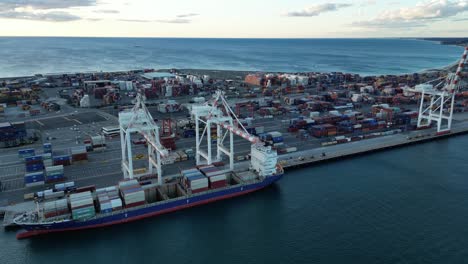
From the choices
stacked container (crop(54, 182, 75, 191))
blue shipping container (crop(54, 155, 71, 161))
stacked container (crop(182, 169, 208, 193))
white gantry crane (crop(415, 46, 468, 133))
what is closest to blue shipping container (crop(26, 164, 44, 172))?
blue shipping container (crop(54, 155, 71, 161))

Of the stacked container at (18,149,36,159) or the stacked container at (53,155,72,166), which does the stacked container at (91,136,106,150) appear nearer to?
the stacked container at (53,155,72,166)

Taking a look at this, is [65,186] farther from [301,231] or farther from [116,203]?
[301,231]

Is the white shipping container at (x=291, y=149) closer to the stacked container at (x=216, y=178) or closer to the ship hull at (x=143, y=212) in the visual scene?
the ship hull at (x=143, y=212)

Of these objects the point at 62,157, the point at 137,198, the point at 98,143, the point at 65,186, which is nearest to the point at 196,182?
the point at 137,198

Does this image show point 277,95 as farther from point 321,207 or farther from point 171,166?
point 321,207

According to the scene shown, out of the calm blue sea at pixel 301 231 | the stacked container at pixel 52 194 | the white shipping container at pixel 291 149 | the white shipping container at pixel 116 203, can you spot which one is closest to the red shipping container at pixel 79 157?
the stacked container at pixel 52 194

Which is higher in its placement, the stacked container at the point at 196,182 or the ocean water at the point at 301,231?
the stacked container at the point at 196,182
